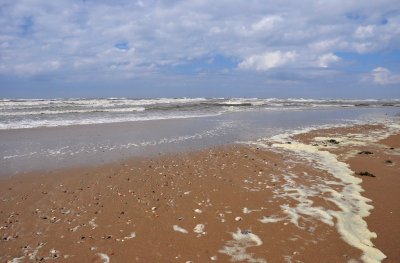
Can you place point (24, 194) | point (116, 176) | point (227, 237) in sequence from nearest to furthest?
point (227, 237) < point (24, 194) < point (116, 176)

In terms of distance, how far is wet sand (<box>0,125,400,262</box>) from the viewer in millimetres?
5910

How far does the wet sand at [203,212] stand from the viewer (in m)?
5.91

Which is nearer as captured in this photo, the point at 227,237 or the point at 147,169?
the point at 227,237

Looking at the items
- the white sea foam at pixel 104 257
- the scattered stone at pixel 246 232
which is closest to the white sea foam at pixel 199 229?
the scattered stone at pixel 246 232

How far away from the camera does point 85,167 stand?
39.4 feet

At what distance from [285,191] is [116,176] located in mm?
4929

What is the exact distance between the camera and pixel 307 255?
5.72m

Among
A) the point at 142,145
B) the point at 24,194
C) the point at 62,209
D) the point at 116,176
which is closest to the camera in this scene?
the point at 62,209

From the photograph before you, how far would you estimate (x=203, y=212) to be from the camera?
768cm

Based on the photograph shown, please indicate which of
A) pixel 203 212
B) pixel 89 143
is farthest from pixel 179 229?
pixel 89 143

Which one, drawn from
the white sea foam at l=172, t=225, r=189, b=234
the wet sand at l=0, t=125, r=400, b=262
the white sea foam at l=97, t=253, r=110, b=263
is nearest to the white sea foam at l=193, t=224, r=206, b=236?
the wet sand at l=0, t=125, r=400, b=262

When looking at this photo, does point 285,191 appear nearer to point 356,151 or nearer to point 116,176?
point 116,176

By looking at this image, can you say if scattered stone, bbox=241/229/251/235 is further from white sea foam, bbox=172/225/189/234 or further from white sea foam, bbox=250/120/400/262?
white sea foam, bbox=172/225/189/234

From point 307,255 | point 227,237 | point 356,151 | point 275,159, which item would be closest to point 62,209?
point 227,237
